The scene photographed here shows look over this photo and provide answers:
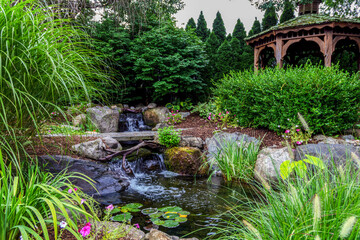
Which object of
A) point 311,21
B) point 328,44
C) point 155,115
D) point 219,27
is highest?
point 219,27

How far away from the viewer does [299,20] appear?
8.73 metres

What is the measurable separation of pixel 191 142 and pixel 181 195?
80.6 inches

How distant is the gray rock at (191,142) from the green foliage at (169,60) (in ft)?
12.3

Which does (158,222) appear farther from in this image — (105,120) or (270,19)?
(270,19)

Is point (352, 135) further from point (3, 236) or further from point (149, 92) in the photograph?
point (149, 92)

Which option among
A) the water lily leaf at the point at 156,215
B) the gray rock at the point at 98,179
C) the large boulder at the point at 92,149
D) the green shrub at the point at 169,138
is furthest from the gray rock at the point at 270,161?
the large boulder at the point at 92,149

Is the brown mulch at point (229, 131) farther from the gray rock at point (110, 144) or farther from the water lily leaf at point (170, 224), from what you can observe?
the water lily leaf at point (170, 224)

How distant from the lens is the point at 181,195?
3838 millimetres

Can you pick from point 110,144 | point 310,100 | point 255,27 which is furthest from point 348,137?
point 255,27

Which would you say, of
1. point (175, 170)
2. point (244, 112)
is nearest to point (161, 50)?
point (244, 112)

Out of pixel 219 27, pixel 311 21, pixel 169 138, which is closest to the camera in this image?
pixel 169 138

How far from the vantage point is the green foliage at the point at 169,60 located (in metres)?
9.30

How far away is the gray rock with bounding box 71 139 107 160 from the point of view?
4.71 metres

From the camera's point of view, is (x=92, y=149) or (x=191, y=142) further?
(x=191, y=142)
